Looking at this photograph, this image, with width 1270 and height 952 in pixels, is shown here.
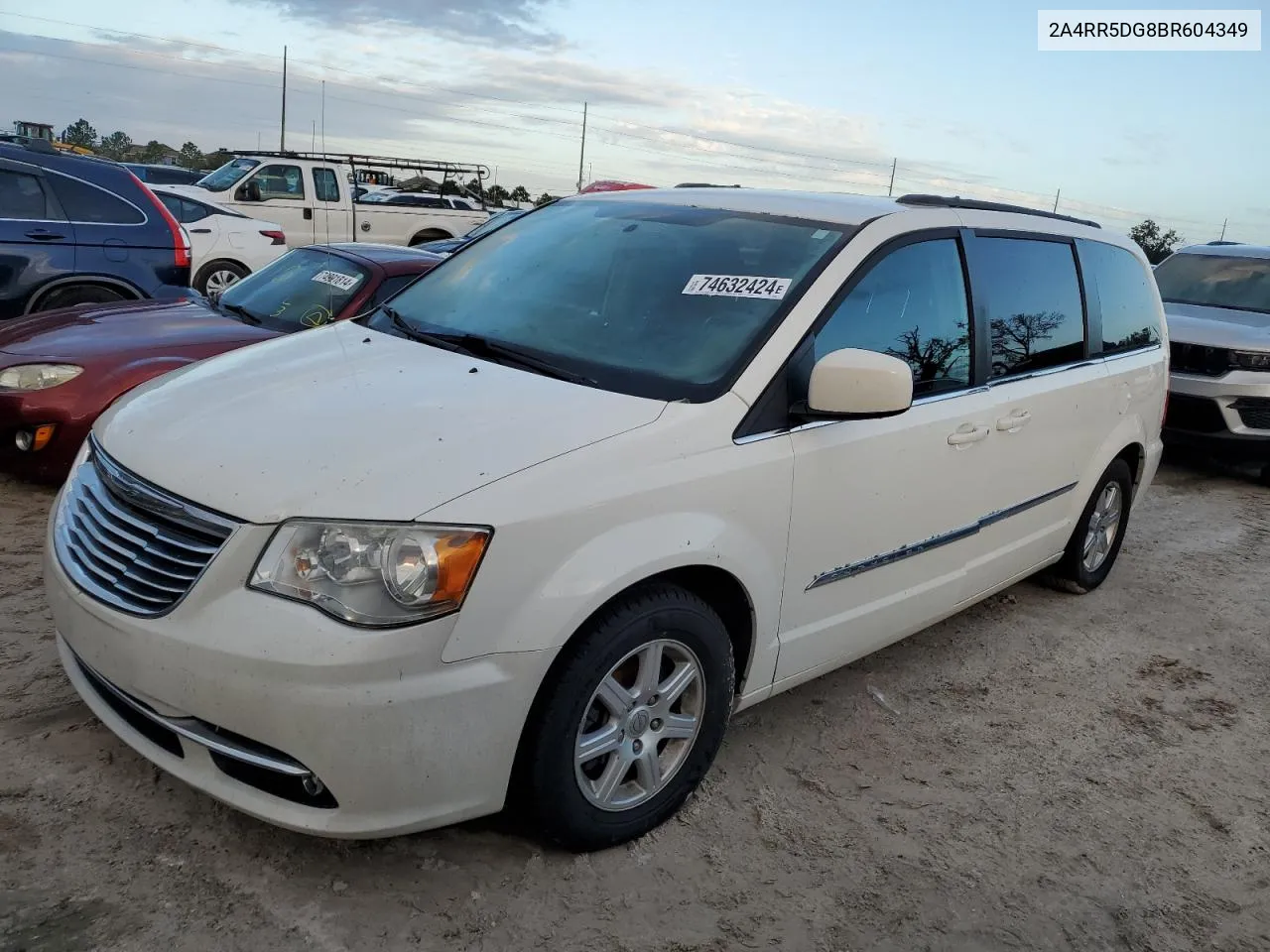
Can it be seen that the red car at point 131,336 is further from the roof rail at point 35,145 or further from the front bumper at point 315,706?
the front bumper at point 315,706

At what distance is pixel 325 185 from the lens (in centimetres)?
1664

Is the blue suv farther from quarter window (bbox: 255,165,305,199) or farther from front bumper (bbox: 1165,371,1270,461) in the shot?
quarter window (bbox: 255,165,305,199)

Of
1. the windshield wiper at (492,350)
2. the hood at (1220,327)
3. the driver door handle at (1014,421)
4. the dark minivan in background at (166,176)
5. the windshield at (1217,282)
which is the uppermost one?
the dark minivan in background at (166,176)

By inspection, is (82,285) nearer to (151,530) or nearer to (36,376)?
(36,376)

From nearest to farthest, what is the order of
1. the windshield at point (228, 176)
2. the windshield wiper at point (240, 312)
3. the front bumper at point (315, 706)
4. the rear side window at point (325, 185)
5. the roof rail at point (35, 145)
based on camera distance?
1. the front bumper at point (315, 706)
2. the windshield wiper at point (240, 312)
3. the roof rail at point (35, 145)
4. the windshield at point (228, 176)
5. the rear side window at point (325, 185)

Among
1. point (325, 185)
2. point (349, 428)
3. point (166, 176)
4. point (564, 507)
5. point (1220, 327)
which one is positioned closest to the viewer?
point (564, 507)

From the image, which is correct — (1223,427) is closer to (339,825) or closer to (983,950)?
(983,950)

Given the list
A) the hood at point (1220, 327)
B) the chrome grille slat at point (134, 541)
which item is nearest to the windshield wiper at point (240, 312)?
the chrome grille slat at point (134, 541)

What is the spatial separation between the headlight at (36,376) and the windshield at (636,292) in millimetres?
1928

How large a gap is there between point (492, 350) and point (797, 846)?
169 cm

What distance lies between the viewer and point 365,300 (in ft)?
19.7

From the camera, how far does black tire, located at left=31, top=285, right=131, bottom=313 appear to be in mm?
6957

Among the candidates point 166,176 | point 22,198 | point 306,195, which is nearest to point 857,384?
point 22,198

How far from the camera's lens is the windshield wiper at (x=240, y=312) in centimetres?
582
